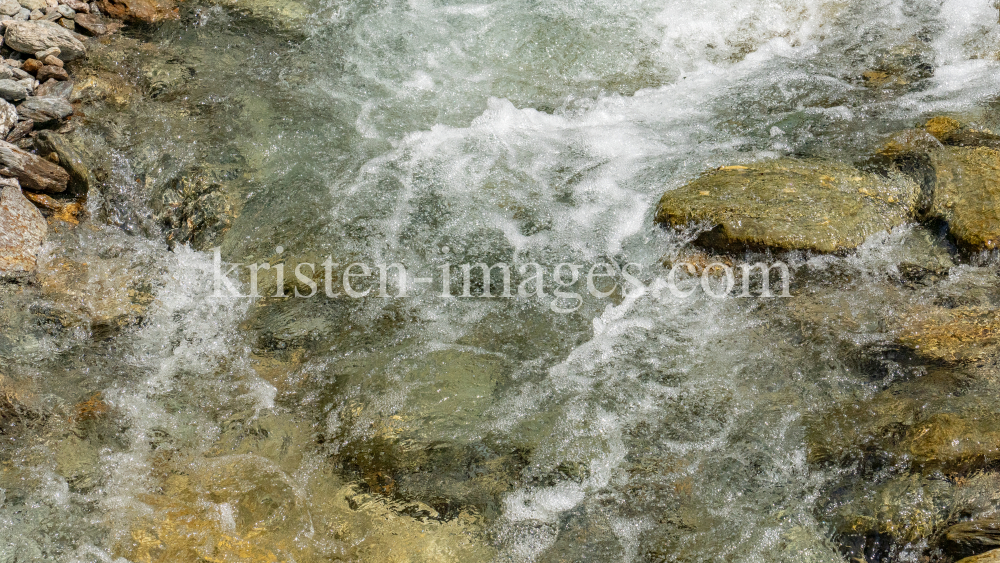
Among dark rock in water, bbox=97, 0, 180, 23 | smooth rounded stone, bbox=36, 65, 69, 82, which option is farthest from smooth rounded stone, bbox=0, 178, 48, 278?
dark rock in water, bbox=97, 0, 180, 23

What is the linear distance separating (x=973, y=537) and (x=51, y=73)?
6462 mm

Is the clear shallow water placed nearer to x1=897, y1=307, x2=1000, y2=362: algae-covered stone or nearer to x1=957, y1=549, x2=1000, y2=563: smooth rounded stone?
x1=897, y1=307, x2=1000, y2=362: algae-covered stone

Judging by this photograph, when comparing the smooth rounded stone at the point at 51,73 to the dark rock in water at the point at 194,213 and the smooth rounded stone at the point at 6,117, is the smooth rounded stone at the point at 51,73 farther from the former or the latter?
the dark rock in water at the point at 194,213

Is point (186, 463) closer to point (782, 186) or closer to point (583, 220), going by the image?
point (583, 220)

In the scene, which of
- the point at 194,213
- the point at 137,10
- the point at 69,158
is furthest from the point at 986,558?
the point at 137,10

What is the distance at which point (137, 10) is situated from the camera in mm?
5828

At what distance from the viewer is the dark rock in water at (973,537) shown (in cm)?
269

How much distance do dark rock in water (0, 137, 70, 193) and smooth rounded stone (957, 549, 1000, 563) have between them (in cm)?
552

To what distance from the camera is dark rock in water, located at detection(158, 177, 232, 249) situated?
441 centimetres

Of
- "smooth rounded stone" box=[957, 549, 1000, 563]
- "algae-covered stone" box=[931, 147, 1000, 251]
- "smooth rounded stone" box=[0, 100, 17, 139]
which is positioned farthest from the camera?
"smooth rounded stone" box=[0, 100, 17, 139]

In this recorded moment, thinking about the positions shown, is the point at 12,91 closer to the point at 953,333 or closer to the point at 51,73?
the point at 51,73

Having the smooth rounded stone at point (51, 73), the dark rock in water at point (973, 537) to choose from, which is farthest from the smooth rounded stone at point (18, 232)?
the dark rock in water at point (973, 537)

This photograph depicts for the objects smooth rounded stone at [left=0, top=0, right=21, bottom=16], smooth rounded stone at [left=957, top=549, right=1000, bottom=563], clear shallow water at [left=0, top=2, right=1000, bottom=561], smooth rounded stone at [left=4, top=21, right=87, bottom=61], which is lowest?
smooth rounded stone at [left=957, top=549, right=1000, bottom=563]

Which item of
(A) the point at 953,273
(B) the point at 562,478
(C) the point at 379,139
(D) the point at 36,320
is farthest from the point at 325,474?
(A) the point at 953,273
